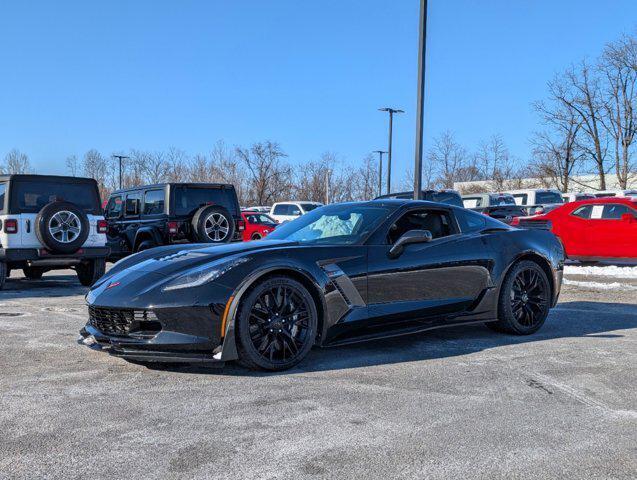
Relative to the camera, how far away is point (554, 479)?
2.88 m

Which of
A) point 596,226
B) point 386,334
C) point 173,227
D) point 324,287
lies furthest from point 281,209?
point 324,287

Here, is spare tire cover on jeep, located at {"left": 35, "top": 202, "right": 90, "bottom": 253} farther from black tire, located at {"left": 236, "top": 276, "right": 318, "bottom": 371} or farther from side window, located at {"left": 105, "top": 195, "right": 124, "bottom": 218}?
black tire, located at {"left": 236, "top": 276, "right": 318, "bottom": 371}

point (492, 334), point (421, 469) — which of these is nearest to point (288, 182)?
point (492, 334)

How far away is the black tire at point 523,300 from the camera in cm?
618

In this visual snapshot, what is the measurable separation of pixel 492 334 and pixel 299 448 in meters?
3.62

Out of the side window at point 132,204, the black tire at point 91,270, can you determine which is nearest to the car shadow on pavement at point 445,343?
the black tire at point 91,270

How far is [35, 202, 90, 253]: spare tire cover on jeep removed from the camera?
32.3 feet

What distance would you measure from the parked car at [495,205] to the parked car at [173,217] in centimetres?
941

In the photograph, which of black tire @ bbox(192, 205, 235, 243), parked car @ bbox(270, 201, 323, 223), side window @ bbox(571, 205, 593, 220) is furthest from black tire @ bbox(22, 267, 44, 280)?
parked car @ bbox(270, 201, 323, 223)

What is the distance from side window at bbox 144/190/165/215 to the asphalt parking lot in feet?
23.4

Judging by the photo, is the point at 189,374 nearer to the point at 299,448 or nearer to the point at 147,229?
the point at 299,448

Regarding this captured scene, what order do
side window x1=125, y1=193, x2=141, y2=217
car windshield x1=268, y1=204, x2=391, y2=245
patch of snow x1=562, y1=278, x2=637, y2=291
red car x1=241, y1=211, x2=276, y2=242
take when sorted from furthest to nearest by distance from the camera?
red car x1=241, y1=211, x2=276, y2=242, side window x1=125, y1=193, x2=141, y2=217, patch of snow x1=562, y1=278, x2=637, y2=291, car windshield x1=268, y1=204, x2=391, y2=245

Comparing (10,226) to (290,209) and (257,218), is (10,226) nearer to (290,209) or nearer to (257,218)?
(257,218)

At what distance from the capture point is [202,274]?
4.66m
